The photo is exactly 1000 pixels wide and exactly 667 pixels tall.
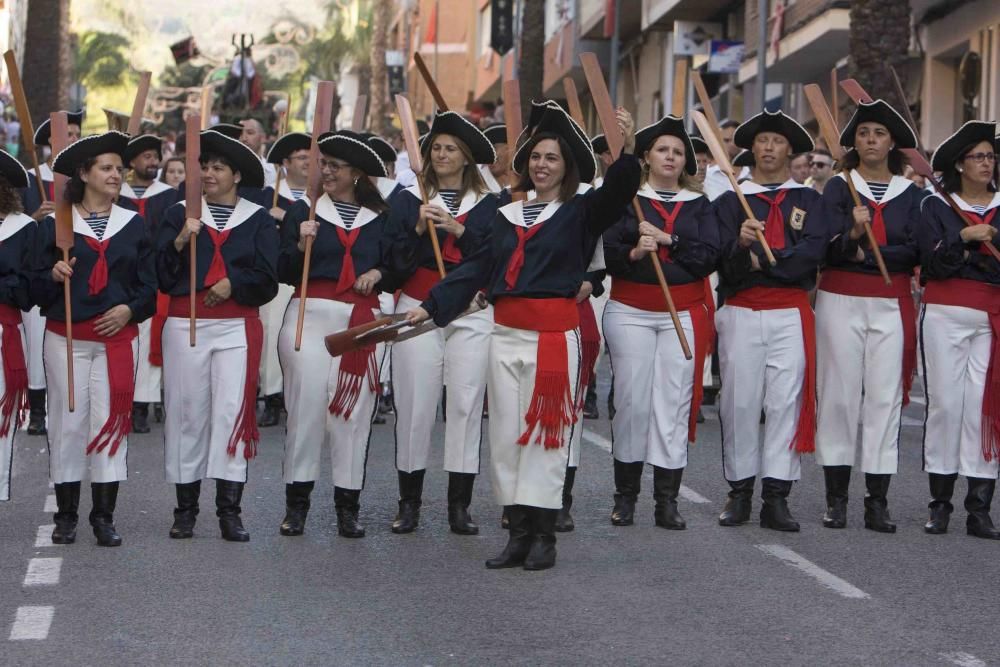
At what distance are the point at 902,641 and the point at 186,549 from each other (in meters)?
3.51

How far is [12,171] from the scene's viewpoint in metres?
8.85

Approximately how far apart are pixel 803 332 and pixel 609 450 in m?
3.33

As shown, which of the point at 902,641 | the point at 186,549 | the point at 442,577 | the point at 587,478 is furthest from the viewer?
the point at 587,478

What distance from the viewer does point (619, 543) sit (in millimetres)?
9086

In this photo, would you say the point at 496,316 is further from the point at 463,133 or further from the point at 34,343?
the point at 34,343

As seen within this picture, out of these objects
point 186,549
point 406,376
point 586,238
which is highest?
point 586,238

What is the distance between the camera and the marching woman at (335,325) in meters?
9.20

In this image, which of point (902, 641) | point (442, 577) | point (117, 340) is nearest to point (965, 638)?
point (902, 641)

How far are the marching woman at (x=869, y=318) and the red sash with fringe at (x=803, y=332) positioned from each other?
11 centimetres

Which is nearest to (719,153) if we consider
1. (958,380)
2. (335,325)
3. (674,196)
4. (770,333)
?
(674,196)

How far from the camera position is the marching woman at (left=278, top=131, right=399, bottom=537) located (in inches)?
362

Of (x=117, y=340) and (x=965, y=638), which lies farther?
(x=117, y=340)

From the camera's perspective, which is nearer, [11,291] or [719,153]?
[11,291]

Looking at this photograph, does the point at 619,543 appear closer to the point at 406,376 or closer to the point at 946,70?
the point at 406,376
